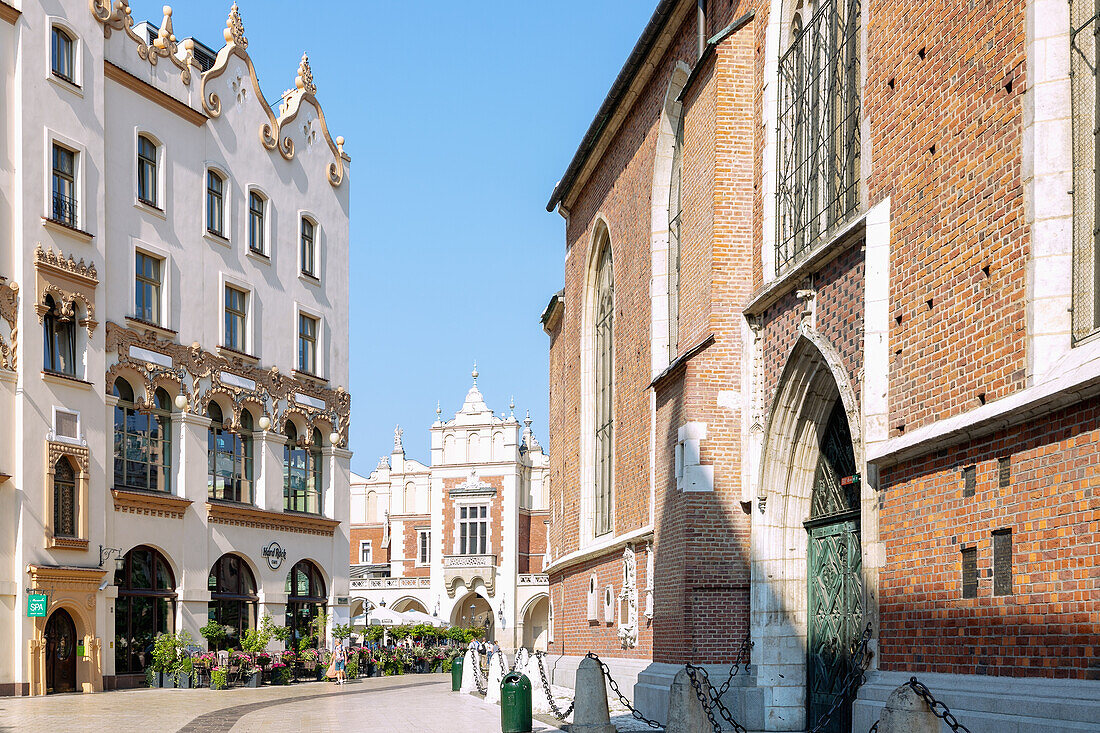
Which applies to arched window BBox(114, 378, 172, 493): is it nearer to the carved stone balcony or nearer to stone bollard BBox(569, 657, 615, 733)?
stone bollard BBox(569, 657, 615, 733)

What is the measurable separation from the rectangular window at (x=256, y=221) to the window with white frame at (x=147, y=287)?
4.69 meters

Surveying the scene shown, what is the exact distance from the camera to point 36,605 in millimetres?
27719

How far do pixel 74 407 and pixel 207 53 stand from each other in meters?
14.8

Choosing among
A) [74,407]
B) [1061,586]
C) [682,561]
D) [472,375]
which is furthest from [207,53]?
[472,375]

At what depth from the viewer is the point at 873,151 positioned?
1404 centimetres

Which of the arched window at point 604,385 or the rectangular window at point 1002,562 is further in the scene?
the arched window at point 604,385

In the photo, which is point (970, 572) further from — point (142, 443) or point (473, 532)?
point (473, 532)

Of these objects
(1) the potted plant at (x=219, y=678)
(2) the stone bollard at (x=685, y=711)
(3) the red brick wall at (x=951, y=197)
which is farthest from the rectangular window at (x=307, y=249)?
(2) the stone bollard at (x=685, y=711)

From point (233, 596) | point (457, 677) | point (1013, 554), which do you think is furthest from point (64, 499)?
point (1013, 554)

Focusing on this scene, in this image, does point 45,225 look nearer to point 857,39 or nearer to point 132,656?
point 132,656

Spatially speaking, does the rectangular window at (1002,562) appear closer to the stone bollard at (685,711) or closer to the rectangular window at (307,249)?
the stone bollard at (685,711)

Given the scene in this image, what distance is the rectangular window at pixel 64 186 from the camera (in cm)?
3009

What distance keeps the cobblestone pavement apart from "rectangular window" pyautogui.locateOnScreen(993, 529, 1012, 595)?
9.08 metres

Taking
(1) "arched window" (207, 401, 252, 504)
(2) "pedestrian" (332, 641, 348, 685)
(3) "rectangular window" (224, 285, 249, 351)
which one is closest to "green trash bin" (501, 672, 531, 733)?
(2) "pedestrian" (332, 641, 348, 685)
